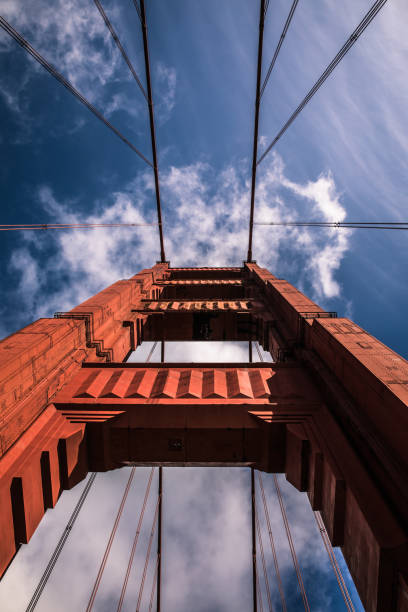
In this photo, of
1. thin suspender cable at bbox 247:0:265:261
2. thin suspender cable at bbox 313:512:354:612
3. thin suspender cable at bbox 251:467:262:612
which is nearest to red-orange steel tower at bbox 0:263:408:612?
thin suspender cable at bbox 313:512:354:612

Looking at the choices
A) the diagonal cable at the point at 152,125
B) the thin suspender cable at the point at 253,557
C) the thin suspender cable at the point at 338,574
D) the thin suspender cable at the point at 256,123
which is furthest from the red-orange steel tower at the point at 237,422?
the diagonal cable at the point at 152,125

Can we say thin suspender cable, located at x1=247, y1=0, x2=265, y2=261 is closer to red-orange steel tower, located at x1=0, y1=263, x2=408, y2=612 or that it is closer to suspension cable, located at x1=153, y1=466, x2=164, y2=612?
red-orange steel tower, located at x1=0, y1=263, x2=408, y2=612

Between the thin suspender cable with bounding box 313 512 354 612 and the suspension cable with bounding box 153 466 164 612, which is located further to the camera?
the suspension cable with bounding box 153 466 164 612

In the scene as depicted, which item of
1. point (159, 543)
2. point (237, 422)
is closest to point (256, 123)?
point (237, 422)

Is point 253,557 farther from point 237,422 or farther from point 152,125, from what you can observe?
point 152,125

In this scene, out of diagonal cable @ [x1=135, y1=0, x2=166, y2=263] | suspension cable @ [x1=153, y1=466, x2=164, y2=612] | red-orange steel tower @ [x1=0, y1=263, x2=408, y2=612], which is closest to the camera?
red-orange steel tower @ [x1=0, y1=263, x2=408, y2=612]

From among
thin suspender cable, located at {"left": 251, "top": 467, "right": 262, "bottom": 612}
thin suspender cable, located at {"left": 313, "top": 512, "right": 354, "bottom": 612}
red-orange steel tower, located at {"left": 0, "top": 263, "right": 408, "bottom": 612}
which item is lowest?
thin suspender cable, located at {"left": 251, "top": 467, "right": 262, "bottom": 612}

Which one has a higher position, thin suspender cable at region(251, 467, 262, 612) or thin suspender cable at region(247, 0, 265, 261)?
thin suspender cable at region(247, 0, 265, 261)

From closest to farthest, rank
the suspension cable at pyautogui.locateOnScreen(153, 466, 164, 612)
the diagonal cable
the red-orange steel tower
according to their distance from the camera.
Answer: the red-orange steel tower → the suspension cable at pyautogui.locateOnScreen(153, 466, 164, 612) → the diagonal cable

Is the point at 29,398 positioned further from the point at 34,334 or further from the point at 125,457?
the point at 125,457

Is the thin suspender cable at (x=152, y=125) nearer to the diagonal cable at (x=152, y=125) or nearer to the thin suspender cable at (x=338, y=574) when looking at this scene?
the diagonal cable at (x=152, y=125)

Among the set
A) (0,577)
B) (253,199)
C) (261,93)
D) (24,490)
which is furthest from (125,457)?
(253,199)
